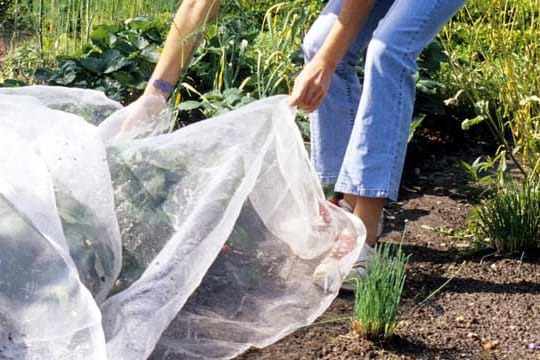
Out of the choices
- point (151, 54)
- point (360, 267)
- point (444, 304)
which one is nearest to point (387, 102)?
point (360, 267)

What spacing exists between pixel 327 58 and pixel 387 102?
0.74 ft

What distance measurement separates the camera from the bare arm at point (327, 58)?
285 cm

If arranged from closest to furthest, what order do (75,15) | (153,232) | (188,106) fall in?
(153,232)
(188,106)
(75,15)

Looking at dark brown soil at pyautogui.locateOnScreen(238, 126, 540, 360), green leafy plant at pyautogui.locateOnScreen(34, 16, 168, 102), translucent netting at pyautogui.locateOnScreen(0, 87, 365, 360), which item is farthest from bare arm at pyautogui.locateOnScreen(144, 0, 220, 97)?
green leafy plant at pyautogui.locateOnScreen(34, 16, 168, 102)

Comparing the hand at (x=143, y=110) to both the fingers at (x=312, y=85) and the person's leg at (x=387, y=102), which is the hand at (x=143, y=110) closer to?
→ the fingers at (x=312, y=85)

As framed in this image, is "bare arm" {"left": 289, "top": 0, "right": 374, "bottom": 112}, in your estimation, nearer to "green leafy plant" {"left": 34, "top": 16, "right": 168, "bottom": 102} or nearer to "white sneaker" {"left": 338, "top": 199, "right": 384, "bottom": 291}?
"white sneaker" {"left": 338, "top": 199, "right": 384, "bottom": 291}

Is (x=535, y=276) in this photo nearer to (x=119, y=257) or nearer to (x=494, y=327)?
(x=494, y=327)

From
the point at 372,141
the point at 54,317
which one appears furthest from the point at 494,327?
the point at 54,317

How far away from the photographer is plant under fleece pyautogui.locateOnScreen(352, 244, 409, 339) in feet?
8.59

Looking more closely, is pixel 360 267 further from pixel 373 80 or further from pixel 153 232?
pixel 153 232

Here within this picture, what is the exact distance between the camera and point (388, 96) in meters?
2.95

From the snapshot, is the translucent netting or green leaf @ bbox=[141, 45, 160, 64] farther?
green leaf @ bbox=[141, 45, 160, 64]

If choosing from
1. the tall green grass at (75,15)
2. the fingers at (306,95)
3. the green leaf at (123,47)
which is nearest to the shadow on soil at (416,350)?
the fingers at (306,95)

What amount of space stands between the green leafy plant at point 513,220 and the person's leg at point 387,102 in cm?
46
